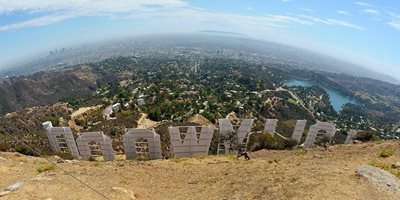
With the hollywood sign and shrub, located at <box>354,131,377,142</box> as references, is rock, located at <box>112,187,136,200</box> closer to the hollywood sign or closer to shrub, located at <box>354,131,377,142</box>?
the hollywood sign

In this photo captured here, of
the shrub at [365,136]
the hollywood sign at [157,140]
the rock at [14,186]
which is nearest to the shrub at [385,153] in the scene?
the hollywood sign at [157,140]

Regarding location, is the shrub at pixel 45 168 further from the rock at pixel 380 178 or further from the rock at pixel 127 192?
the rock at pixel 380 178

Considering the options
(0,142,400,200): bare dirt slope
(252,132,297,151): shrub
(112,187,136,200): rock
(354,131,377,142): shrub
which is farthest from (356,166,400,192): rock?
(354,131,377,142): shrub

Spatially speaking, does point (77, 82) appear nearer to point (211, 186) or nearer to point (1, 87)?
point (1, 87)

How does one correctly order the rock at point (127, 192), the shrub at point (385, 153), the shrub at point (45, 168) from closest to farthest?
the rock at point (127, 192) < the shrub at point (45, 168) < the shrub at point (385, 153)

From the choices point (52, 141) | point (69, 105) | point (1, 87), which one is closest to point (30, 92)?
point (1, 87)
